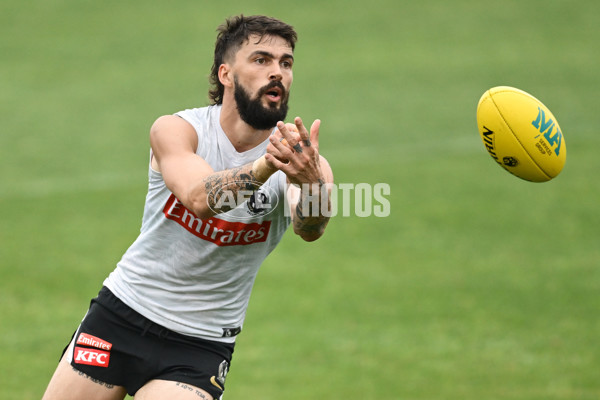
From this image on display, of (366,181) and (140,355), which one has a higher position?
(366,181)

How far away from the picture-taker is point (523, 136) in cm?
665

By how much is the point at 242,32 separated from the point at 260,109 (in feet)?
2.24

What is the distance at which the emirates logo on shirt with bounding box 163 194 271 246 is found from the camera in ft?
20.5

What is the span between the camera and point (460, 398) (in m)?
10.3

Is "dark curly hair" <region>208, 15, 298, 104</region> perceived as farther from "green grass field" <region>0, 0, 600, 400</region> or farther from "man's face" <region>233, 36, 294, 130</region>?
"green grass field" <region>0, 0, 600, 400</region>

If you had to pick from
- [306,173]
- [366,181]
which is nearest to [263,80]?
[306,173]

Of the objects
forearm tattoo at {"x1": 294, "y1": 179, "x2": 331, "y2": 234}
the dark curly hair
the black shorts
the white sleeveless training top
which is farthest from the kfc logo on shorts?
the dark curly hair

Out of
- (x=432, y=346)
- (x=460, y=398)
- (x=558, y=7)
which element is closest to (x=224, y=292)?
(x=460, y=398)

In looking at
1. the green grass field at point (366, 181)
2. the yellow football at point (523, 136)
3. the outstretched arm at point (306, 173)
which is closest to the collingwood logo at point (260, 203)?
the outstretched arm at point (306, 173)

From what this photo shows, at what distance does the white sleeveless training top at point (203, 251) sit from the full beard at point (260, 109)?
24 centimetres

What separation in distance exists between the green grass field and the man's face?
200 inches

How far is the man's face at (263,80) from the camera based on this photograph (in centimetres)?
620

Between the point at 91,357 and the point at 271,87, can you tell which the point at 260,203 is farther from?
the point at 91,357

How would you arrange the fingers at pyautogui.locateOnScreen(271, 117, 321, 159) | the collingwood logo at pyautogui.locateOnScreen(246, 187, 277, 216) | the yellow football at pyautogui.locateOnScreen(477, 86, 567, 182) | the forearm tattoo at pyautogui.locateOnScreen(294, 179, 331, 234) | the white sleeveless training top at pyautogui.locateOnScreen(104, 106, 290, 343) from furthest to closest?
the yellow football at pyautogui.locateOnScreen(477, 86, 567, 182)
the white sleeveless training top at pyautogui.locateOnScreen(104, 106, 290, 343)
the collingwood logo at pyautogui.locateOnScreen(246, 187, 277, 216)
the forearm tattoo at pyautogui.locateOnScreen(294, 179, 331, 234)
the fingers at pyautogui.locateOnScreen(271, 117, 321, 159)
